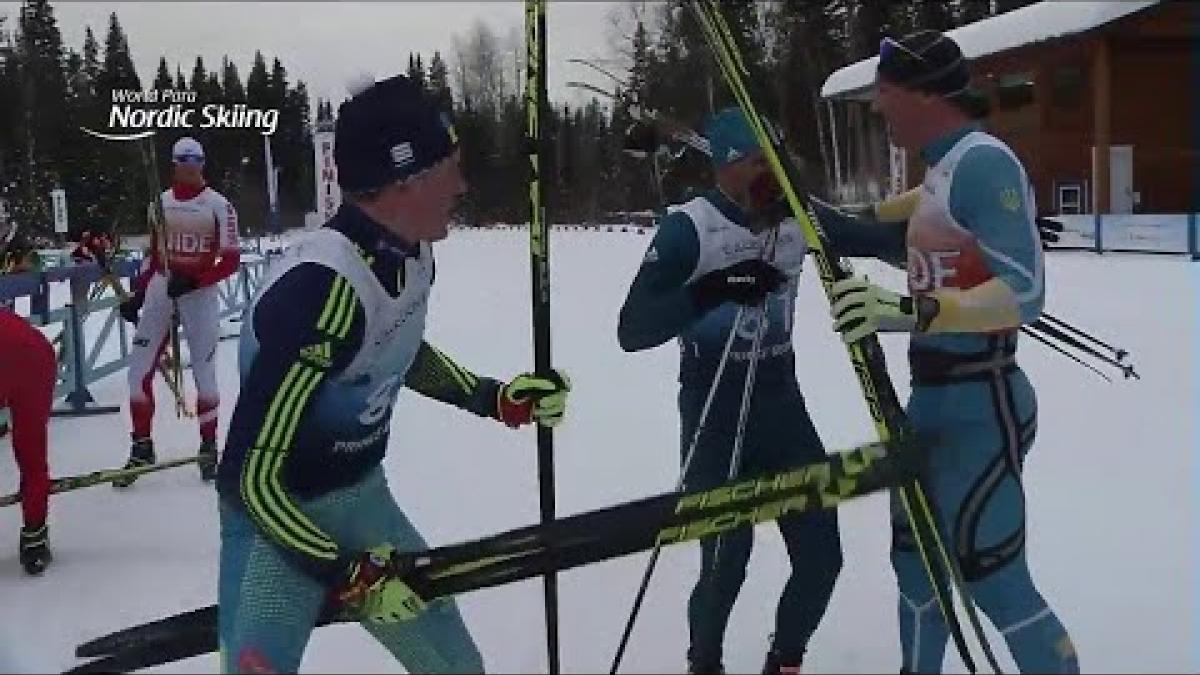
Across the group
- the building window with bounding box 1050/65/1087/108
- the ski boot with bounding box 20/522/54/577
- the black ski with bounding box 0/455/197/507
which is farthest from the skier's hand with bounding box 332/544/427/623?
the building window with bounding box 1050/65/1087/108

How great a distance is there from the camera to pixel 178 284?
7.26 m

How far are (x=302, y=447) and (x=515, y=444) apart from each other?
5.31m

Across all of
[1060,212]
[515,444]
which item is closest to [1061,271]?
[1060,212]

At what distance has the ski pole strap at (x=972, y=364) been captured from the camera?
3.06 metres

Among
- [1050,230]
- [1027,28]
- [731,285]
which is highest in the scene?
[1027,28]

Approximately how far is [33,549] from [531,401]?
3361 millimetres

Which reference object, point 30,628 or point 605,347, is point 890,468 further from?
point 605,347

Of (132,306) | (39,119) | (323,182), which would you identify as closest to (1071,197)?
(323,182)

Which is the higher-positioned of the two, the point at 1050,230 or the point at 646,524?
the point at 1050,230

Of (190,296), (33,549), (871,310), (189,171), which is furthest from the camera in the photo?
(189,171)

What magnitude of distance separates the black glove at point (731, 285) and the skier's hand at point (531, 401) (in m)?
0.64

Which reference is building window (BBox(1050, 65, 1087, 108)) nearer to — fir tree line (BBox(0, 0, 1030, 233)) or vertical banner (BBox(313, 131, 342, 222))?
fir tree line (BBox(0, 0, 1030, 233))

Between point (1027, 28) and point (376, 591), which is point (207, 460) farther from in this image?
point (1027, 28)

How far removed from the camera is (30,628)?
4.71m
